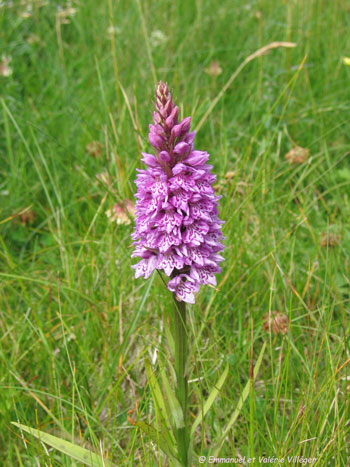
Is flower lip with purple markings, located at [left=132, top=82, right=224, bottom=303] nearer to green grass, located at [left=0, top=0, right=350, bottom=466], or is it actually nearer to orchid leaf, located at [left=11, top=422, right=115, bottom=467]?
green grass, located at [left=0, top=0, right=350, bottom=466]

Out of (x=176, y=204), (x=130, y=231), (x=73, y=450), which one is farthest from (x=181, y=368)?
(x=130, y=231)

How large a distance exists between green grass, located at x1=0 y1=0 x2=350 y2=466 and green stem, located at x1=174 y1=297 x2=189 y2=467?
75 mm

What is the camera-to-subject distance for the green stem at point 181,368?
1.71m

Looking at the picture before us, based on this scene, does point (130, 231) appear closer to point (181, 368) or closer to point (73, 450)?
point (181, 368)

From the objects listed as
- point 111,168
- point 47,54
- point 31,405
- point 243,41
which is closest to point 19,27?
point 47,54

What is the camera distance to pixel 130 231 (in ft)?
10.0

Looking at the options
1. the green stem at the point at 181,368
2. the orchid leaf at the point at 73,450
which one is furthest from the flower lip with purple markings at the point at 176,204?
the orchid leaf at the point at 73,450

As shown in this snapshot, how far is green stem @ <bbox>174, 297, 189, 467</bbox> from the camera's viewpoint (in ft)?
5.59

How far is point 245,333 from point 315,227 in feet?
3.89

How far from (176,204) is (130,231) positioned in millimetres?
1474

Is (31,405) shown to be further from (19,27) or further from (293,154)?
(19,27)

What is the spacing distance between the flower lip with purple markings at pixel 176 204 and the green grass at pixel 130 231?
177mm

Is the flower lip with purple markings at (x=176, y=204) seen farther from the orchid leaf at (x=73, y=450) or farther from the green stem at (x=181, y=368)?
the orchid leaf at (x=73, y=450)

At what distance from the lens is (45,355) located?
7.95ft
